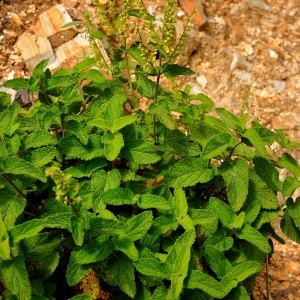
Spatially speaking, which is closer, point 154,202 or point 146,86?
point 154,202

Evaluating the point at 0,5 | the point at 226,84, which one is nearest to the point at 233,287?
the point at 226,84

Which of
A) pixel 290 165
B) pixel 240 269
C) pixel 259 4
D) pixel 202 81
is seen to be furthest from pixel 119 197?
pixel 259 4

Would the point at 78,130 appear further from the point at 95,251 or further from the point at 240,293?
the point at 240,293

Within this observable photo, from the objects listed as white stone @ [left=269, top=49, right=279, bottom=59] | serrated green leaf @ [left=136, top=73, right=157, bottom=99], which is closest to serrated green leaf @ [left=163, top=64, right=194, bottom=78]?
serrated green leaf @ [left=136, top=73, right=157, bottom=99]

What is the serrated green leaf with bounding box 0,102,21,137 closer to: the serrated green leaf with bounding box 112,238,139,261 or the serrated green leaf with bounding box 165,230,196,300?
the serrated green leaf with bounding box 112,238,139,261

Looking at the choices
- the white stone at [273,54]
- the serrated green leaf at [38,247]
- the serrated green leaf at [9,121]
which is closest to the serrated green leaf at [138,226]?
the serrated green leaf at [38,247]

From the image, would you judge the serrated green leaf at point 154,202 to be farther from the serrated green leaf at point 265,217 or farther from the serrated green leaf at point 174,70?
the serrated green leaf at point 174,70
